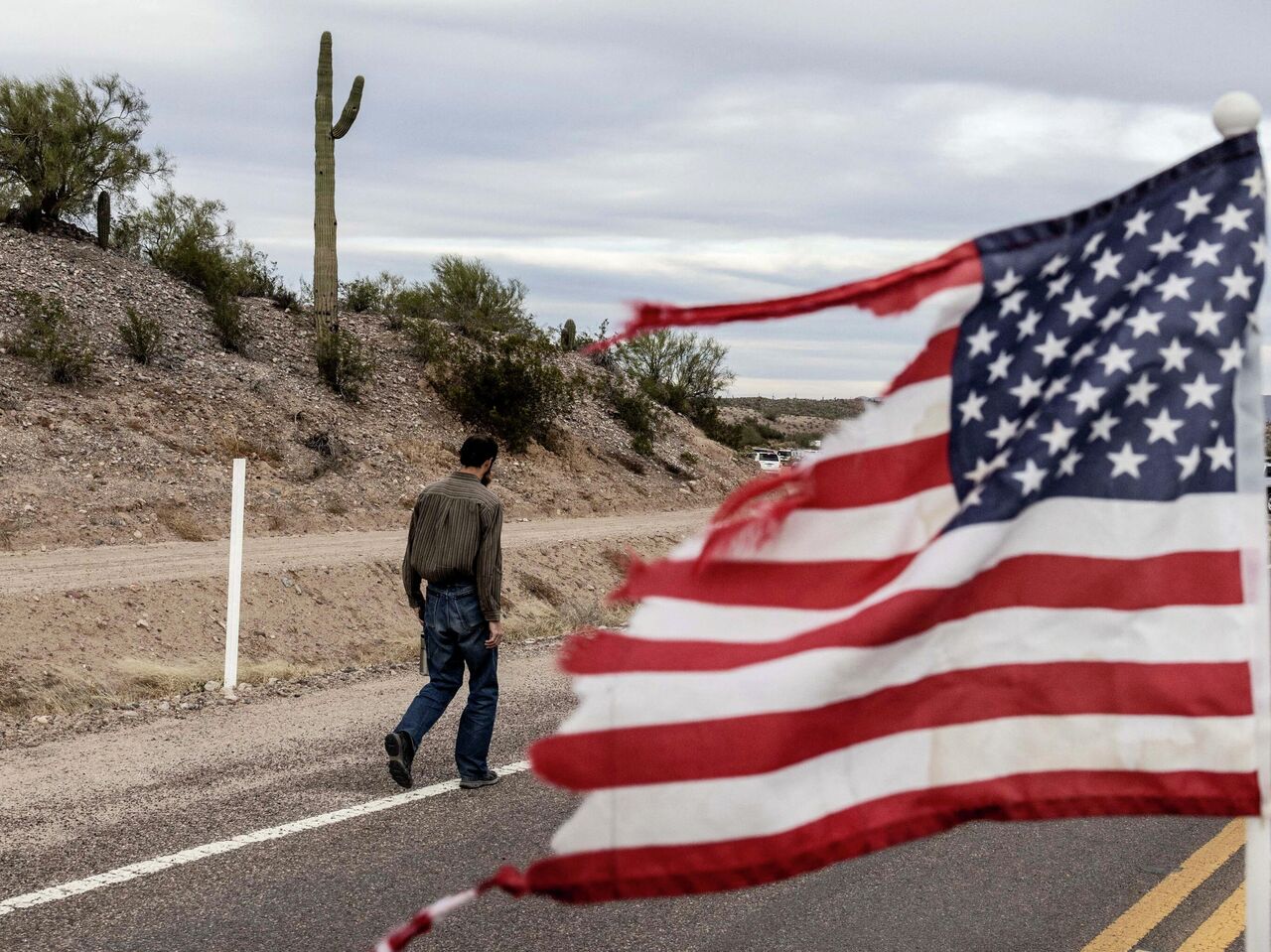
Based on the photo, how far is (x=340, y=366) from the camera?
26.8m

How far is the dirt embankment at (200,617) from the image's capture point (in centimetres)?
1065

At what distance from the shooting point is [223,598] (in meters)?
14.2

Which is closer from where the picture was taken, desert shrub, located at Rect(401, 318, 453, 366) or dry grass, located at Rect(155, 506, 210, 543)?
dry grass, located at Rect(155, 506, 210, 543)

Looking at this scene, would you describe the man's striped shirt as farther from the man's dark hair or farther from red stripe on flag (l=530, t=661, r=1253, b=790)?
red stripe on flag (l=530, t=661, r=1253, b=790)

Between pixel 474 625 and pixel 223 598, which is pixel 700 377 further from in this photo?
pixel 474 625

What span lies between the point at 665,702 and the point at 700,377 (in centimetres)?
3831

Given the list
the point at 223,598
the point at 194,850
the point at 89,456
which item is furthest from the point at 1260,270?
the point at 89,456

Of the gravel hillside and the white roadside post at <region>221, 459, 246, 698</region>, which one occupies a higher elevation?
the gravel hillside

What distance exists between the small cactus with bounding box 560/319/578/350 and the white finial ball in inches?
1219

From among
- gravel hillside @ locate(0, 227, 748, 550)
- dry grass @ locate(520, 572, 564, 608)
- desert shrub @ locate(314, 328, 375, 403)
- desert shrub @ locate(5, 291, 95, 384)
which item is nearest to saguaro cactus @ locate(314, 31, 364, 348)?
desert shrub @ locate(314, 328, 375, 403)

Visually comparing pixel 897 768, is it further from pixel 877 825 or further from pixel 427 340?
pixel 427 340

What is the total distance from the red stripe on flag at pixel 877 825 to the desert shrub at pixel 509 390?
24.8 meters

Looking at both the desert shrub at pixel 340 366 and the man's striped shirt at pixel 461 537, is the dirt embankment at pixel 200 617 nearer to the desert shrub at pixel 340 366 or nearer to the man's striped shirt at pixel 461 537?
the man's striped shirt at pixel 461 537

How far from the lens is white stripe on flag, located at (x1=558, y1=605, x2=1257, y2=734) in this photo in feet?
8.23
